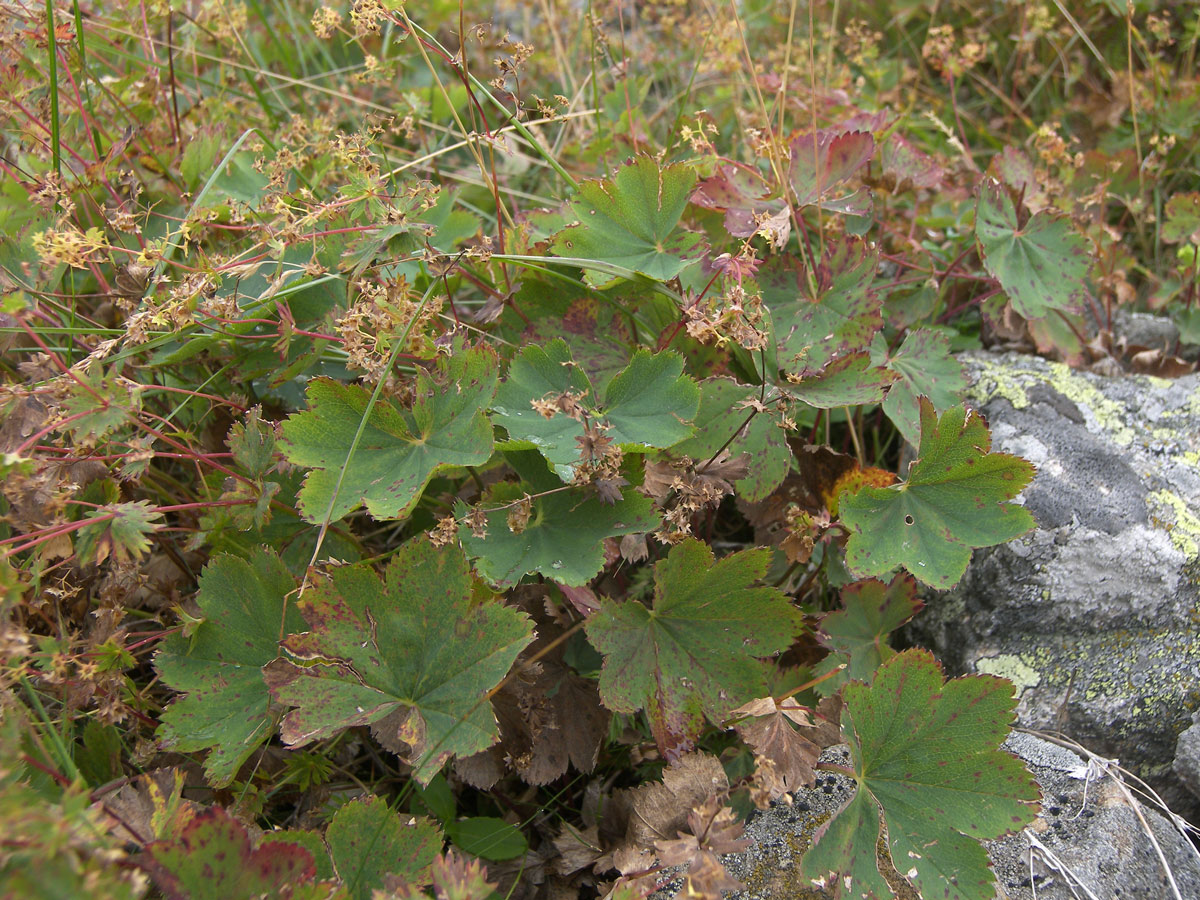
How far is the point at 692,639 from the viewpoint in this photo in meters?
1.63

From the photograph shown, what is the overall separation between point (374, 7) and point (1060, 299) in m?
1.83

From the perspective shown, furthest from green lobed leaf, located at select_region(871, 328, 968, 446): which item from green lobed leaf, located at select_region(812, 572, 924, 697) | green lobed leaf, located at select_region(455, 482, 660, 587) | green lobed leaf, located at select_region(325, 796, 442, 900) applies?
green lobed leaf, located at select_region(325, 796, 442, 900)

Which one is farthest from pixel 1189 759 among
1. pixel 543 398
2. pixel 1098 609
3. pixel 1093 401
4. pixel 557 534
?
pixel 543 398

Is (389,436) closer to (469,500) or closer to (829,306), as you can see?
(469,500)

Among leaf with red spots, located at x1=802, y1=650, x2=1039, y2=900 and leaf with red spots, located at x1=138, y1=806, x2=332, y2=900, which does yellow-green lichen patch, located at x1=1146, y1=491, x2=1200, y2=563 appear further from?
leaf with red spots, located at x1=138, y1=806, x2=332, y2=900

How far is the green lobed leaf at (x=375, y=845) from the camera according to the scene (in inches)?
55.6

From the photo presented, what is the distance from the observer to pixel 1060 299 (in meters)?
2.24

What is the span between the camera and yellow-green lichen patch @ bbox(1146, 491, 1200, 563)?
1.88 meters

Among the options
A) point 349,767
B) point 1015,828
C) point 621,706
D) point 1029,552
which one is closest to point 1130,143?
point 1029,552

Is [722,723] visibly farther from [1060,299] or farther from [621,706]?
[1060,299]

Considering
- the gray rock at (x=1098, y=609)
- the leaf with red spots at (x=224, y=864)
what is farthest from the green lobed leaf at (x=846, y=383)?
the leaf with red spots at (x=224, y=864)

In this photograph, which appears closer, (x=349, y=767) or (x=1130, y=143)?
(x=349, y=767)

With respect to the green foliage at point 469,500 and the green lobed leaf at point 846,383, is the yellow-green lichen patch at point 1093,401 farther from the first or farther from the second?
the green lobed leaf at point 846,383

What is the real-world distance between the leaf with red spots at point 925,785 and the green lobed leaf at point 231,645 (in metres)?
1.08
